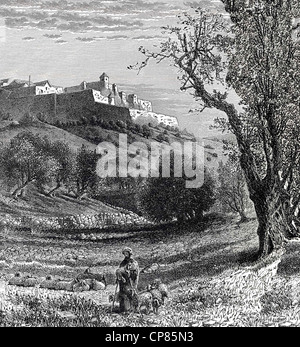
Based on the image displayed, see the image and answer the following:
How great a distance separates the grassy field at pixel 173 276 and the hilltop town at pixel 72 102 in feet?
7.76

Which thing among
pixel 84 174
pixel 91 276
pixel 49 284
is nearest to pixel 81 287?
pixel 91 276

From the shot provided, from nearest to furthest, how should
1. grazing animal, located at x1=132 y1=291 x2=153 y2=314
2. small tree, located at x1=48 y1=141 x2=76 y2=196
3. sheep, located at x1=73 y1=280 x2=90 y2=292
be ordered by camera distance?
grazing animal, located at x1=132 y1=291 x2=153 y2=314, sheep, located at x1=73 y1=280 x2=90 y2=292, small tree, located at x1=48 y1=141 x2=76 y2=196

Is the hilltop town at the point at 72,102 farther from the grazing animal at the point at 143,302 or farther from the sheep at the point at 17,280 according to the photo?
the grazing animal at the point at 143,302

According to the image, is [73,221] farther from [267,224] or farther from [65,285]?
[267,224]

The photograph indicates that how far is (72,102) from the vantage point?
→ 39.1ft

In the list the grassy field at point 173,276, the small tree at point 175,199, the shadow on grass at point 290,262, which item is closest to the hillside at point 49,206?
the grassy field at point 173,276

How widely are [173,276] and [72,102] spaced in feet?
13.2

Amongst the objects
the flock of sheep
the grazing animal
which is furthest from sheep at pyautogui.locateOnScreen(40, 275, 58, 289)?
the grazing animal

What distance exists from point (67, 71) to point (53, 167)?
1.99 meters

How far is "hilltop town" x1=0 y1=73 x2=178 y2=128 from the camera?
38.7 feet

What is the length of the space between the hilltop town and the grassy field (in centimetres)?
237

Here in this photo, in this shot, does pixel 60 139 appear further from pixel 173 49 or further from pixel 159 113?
pixel 173 49

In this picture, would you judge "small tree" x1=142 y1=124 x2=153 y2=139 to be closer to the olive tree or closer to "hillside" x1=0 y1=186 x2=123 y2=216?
the olive tree

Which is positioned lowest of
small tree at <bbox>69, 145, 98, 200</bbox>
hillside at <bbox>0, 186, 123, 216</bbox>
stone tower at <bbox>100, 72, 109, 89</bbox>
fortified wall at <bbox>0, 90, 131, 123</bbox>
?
hillside at <bbox>0, 186, 123, 216</bbox>
